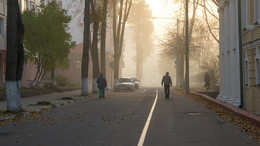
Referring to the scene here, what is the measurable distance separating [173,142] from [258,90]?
8794 mm

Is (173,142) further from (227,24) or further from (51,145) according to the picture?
(227,24)

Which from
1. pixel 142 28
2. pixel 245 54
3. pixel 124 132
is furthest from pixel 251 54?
pixel 142 28

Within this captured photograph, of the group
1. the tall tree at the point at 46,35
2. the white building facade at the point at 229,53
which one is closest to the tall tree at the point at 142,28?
the tall tree at the point at 46,35

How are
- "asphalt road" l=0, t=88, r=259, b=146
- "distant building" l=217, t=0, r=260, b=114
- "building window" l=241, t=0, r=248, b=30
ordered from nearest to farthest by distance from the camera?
"asphalt road" l=0, t=88, r=259, b=146, "distant building" l=217, t=0, r=260, b=114, "building window" l=241, t=0, r=248, b=30

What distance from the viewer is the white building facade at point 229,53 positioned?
21.3 m

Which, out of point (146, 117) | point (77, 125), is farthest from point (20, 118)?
point (146, 117)

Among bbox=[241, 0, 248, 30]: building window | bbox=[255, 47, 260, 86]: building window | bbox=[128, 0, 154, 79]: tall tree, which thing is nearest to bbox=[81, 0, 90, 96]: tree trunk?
bbox=[241, 0, 248, 30]: building window

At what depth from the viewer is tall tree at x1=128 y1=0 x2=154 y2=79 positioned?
77188 millimetres

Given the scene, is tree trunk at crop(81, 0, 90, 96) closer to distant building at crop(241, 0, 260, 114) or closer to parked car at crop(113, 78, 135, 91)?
parked car at crop(113, 78, 135, 91)

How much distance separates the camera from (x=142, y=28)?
80500 millimetres

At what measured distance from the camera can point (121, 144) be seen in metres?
9.36

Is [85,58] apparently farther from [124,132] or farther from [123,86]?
[124,132]

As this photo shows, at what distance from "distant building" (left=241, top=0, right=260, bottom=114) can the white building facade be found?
58cm

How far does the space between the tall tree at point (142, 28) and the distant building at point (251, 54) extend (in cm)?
5459
